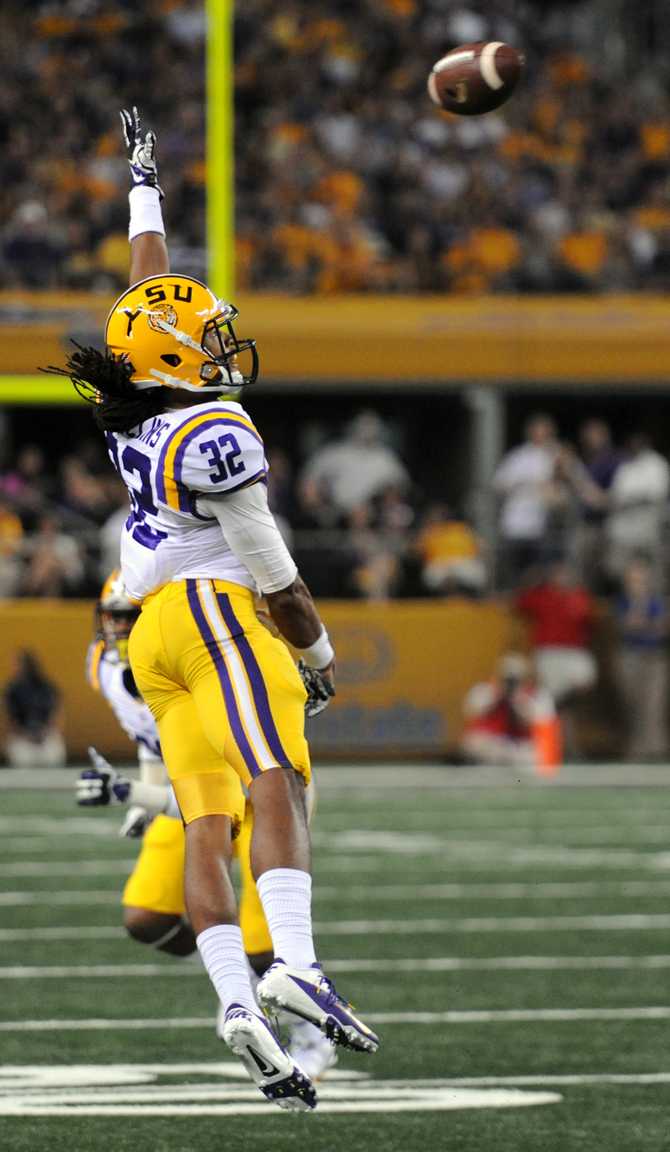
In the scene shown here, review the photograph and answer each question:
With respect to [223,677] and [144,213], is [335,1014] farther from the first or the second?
[144,213]

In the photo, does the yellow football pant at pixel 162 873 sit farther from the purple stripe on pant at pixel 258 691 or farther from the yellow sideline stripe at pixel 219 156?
the yellow sideline stripe at pixel 219 156

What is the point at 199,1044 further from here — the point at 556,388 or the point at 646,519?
the point at 556,388

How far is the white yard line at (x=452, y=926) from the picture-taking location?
7.46 metres

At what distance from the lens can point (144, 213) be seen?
5086 millimetres

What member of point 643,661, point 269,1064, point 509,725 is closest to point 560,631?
point 643,661

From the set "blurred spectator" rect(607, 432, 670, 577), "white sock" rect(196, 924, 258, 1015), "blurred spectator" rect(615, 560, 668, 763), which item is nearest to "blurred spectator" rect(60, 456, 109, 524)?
"blurred spectator" rect(607, 432, 670, 577)

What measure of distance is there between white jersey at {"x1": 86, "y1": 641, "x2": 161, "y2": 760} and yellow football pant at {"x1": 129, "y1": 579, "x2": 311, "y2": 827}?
129cm

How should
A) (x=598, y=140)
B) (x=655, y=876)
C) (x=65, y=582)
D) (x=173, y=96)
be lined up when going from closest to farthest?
(x=655, y=876) → (x=65, y=582) → (x=173, y=96) → (x=598, y=140)

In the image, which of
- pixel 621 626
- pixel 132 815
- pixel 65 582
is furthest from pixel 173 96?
pixel 132 815

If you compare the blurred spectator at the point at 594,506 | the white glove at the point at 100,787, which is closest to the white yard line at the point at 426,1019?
the white glove at the point at 100,787

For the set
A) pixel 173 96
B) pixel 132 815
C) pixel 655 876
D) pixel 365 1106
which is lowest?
pixel 655 876

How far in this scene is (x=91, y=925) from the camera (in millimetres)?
7645

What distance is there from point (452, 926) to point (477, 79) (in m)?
3.25

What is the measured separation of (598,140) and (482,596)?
477cm
